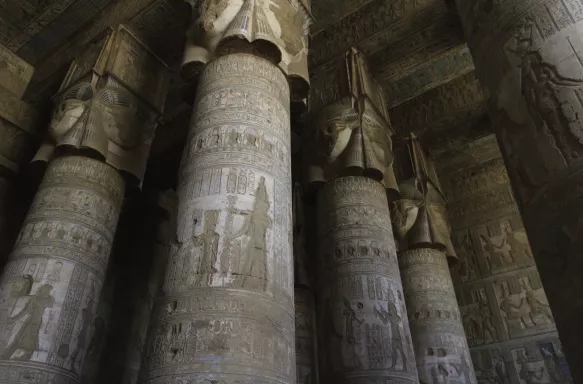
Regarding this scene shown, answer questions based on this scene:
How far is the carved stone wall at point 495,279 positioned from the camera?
7.07 m

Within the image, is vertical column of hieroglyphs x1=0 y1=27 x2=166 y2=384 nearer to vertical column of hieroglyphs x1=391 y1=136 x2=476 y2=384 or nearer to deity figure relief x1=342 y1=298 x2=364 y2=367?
deity figure relief x1=342 y1=298 x2=364 y2=367

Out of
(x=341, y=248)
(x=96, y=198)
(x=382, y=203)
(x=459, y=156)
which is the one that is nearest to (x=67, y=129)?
(x=96, y=198)

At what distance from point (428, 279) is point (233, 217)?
4355 millimetres

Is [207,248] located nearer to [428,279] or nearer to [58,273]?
[58,273]

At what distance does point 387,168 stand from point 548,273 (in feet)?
11.5

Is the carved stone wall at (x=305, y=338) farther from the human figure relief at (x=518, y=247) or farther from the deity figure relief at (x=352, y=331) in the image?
the human figure relief at (x=518, y=247)

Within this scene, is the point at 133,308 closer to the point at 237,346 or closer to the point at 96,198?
the point at 96,198

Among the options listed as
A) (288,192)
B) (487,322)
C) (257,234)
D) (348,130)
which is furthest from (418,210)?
(257,234)

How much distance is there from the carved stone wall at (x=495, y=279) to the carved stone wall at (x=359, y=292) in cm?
368

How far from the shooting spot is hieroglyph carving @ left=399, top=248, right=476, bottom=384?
578 cm

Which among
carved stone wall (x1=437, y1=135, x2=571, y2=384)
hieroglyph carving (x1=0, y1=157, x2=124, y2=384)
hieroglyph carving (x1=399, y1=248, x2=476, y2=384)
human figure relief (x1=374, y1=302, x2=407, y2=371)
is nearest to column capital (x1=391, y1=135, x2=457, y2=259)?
hieroglyph carving (x1=399, y1=248, x2=476, y2=384)

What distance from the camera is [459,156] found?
9.02m

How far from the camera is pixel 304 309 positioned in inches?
229

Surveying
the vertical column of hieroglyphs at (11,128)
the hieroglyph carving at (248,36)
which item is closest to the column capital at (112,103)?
the vertical column of hieroglyphs at (11,128)
